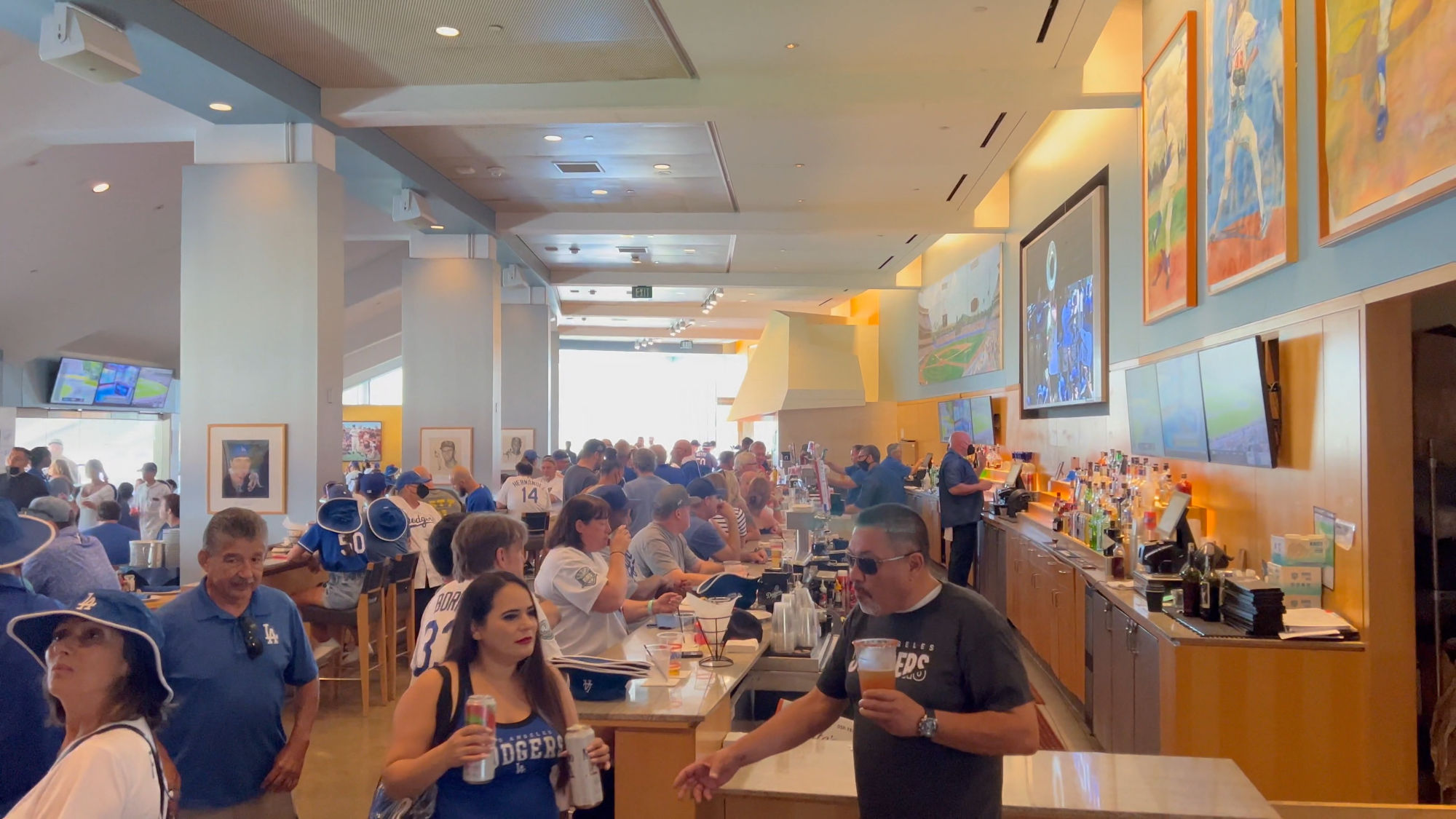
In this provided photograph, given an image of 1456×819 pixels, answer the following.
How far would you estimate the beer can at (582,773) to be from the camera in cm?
226

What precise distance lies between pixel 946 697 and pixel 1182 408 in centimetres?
397

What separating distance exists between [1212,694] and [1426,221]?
72.7 inches

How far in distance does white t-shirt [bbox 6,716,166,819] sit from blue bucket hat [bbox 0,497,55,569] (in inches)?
41.4

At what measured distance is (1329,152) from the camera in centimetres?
386

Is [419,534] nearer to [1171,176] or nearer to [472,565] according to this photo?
[472,565]

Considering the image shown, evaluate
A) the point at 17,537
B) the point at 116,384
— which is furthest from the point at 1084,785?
the point at 116,384

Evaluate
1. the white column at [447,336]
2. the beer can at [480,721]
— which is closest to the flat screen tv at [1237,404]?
the beer can at [480,721]

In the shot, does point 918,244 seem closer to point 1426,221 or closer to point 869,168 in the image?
point 869,168

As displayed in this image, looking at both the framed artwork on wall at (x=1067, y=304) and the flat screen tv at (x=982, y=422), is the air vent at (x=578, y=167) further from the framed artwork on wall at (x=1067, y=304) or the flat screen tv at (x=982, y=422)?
the flat screen tv at (x=982, y=422)

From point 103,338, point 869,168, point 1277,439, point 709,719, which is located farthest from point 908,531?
point 103,338

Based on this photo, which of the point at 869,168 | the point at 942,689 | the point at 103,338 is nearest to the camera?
the point at 942,689

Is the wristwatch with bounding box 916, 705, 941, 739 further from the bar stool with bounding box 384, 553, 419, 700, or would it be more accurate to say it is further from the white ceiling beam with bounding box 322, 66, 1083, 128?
the white ceiling beam with bounding box 322, 66, 1083, 128

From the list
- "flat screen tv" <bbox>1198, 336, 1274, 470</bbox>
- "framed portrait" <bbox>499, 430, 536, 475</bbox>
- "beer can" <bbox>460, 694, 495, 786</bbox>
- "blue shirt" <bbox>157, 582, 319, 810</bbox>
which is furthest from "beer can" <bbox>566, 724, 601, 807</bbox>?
"framed portrait" <bbox>499, 430, 536, 475</bbox>

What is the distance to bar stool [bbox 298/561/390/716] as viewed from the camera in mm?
6113
